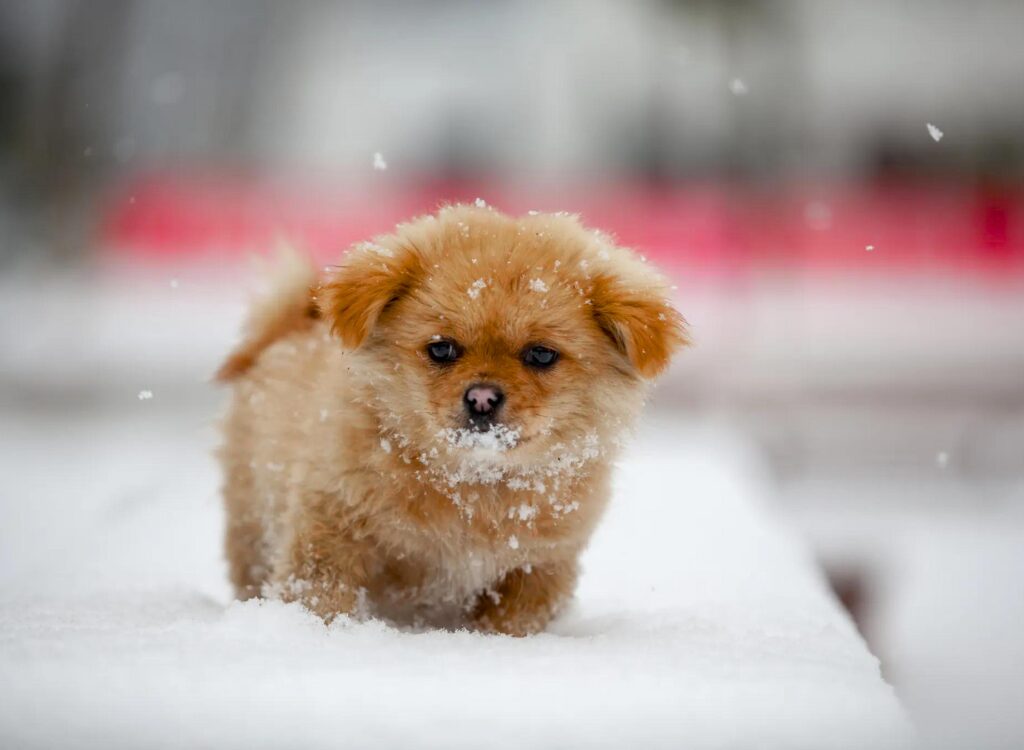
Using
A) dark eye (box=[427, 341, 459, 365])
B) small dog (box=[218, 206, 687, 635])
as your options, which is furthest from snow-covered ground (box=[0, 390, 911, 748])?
dark eye (box=[427, 341, 459, 365])

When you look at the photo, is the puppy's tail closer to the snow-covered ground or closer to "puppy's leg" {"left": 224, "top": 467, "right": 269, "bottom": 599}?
"puppy's leg" {"left": 224, "top": 467, "right": 269, "bottom": 599}

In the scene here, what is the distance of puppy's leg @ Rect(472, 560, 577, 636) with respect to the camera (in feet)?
8.80

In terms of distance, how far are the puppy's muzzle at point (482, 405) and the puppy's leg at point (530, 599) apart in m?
0.56

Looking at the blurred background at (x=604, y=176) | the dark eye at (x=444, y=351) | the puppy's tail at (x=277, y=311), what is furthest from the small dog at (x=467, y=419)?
the blurred background at (x=604, y=176)

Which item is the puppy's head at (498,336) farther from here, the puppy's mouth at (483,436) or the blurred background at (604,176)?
the blurred background at (604,176)

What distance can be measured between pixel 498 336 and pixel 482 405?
21 cm

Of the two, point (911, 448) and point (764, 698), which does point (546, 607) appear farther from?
point (911, 448)

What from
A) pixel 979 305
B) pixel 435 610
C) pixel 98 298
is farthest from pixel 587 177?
pixel 435 610

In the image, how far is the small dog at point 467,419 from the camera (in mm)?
2430

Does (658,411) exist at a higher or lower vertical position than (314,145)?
lower

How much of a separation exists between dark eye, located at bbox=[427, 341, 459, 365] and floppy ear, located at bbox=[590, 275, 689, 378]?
397 mm

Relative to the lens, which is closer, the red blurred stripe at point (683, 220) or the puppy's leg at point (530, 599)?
the puppy's leg at point (530, 599)

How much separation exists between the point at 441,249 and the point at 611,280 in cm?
46

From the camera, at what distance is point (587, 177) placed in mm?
8930
